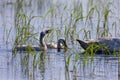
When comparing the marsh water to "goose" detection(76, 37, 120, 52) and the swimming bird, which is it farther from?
"goose" detection(76, 37, 120, 52)

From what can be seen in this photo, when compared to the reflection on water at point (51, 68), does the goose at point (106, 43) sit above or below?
above

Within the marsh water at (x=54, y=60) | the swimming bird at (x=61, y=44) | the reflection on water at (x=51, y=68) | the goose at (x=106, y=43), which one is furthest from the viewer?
the swimming bird at (x=61, y=44)

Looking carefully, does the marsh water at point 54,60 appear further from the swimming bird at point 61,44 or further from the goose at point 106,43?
the goose at point 106,43

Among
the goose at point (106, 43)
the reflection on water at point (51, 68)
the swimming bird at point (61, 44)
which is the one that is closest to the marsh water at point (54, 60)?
the reflection on water at point (51, 68)

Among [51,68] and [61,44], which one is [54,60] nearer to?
[51,68]

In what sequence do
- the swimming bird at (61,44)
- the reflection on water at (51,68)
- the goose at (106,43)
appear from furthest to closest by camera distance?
1. the swimming bird at (61,44)
2. the goose at (106,43)
3. the reflection on water at (51,68)

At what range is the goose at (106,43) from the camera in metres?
14.2

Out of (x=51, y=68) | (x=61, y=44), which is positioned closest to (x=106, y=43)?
(x=61, y=44)

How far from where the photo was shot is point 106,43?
14.5m

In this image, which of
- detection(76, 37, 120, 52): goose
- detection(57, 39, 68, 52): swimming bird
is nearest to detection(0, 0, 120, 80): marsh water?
detection(57, 39, 68, 52): swimming bird

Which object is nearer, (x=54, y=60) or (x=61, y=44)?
(x=54, y=60)

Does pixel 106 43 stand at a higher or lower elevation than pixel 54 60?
higher

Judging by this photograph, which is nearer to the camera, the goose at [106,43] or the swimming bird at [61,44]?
the goose at [106,43]

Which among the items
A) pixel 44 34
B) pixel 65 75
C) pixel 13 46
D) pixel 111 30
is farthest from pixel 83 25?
pixel 65 75
